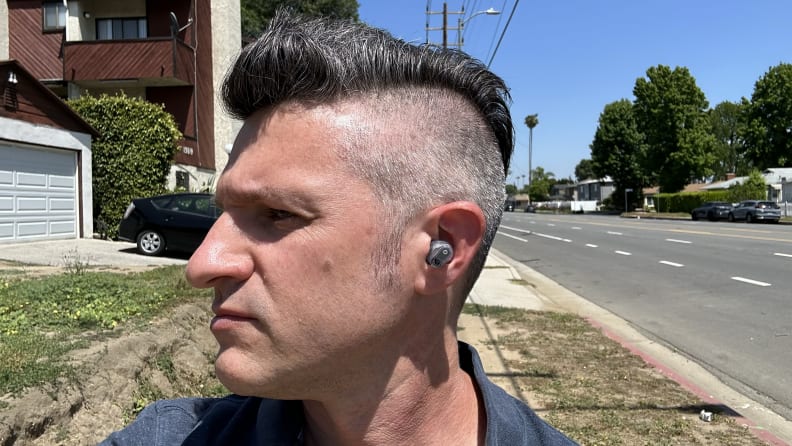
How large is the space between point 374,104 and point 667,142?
6319 cm

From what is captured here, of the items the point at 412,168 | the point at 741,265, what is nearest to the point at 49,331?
the point at 412,168

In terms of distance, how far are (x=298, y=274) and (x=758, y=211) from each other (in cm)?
4022

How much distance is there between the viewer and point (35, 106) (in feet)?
43.7

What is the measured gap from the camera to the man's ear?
3.74ft

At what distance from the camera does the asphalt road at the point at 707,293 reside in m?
6.27

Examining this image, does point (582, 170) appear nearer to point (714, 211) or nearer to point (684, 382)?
point (714, 211)

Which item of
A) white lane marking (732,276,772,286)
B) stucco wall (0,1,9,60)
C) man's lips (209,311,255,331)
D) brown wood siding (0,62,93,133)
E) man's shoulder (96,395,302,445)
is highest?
stucco wall (0,1,9,60)

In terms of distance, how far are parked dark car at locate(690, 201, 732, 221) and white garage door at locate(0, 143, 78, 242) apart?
37.8 m

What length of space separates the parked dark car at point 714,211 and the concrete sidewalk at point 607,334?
101ft

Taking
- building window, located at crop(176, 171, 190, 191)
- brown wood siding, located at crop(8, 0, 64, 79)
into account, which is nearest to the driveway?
building window, located at crop(176, 171, 190, 191)

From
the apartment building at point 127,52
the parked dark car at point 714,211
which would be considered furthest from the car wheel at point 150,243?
the parked dark car at point 714,211

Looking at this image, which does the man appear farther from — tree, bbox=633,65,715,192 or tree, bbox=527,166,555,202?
tree, bbox=527,166,555,202

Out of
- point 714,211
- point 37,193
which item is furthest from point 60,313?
point 714,211

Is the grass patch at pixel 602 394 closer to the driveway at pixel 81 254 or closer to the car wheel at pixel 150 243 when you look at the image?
the driveway at pixel 81 254
